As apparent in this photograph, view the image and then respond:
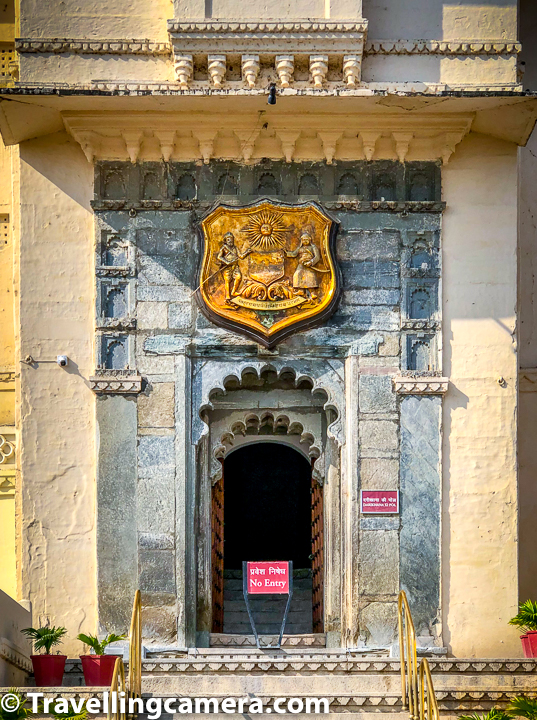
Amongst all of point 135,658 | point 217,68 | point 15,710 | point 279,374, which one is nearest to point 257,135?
point 217,68

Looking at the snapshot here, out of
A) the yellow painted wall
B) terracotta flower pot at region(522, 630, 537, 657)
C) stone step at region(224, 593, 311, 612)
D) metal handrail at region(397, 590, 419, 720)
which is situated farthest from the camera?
stone step at region(224, 593, 311, 612)

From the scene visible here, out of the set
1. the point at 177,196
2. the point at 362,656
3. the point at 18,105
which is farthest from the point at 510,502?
the point at 18,105

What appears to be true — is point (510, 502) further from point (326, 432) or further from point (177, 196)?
point (177, 196)

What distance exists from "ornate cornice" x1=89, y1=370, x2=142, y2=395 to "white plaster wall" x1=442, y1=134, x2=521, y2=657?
11.3 ft

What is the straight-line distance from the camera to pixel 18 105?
13.7 m

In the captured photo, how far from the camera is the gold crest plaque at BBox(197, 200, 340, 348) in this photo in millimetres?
14297

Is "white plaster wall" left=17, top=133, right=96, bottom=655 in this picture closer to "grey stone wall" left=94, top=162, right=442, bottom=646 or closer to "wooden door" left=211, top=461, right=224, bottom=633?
"grey stone wall" left=94, top=162, right=442, bottom=646

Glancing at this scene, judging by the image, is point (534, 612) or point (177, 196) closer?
Result: point (534, 612)

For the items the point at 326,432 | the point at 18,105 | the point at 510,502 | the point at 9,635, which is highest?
the point at 18,105

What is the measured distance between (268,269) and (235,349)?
3.17ft

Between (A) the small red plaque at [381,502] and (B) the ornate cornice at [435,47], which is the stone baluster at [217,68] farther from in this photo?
(A) the small red plaque at [381,502]

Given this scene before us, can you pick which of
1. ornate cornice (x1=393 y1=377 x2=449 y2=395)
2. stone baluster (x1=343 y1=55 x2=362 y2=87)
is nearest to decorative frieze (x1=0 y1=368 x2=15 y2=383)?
ornate cornice (x1=393 y1=377 x2=449 y2=395)

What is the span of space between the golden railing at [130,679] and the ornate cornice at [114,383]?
2487mm

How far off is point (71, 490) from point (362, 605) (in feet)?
11.2
